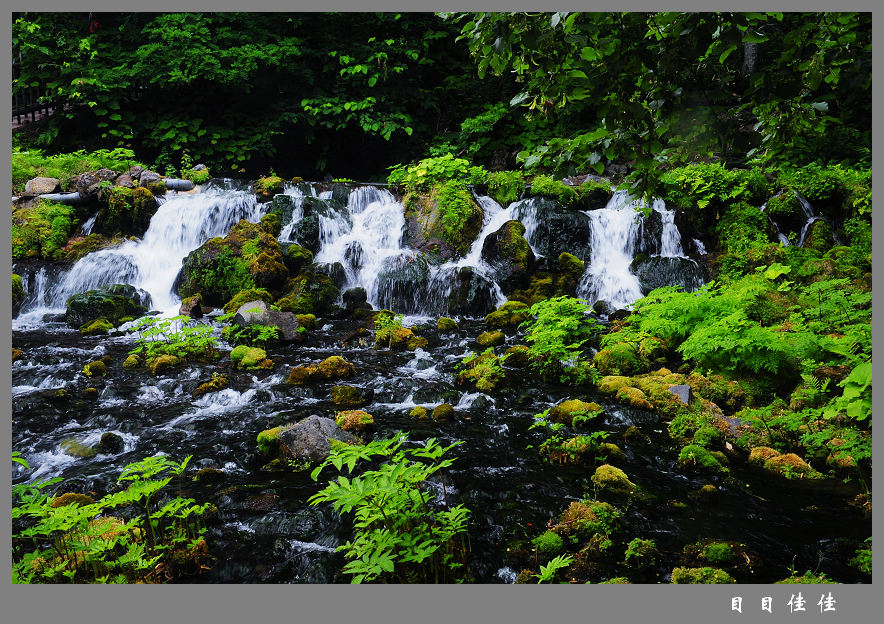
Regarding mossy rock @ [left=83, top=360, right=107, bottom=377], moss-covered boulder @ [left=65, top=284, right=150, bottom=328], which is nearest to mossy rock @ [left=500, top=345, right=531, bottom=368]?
mossy rock @ [left=83, top=360, right=107, bottom=377]

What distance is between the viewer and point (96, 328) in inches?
376

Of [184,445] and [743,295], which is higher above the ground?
[743,295]

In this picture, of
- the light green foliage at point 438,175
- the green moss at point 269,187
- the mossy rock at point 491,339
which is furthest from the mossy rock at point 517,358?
the green moss at point 269,187

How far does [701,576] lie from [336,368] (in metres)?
5.26

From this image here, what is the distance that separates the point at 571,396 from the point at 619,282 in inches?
228

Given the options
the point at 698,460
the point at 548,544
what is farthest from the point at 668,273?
the point at 548,544

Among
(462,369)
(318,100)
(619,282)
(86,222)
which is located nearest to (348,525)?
(462,369)

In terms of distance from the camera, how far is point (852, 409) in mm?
3104

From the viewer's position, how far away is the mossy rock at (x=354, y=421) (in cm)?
559

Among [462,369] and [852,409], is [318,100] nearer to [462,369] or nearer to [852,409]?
[462,369]

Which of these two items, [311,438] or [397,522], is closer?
[397,522]

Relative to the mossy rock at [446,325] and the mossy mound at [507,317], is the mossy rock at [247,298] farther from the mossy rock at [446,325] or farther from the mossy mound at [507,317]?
the mossy mound at [507,317]

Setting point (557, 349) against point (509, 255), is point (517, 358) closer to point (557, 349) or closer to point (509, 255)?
point (557, 349)

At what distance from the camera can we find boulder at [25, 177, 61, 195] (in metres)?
13.3
